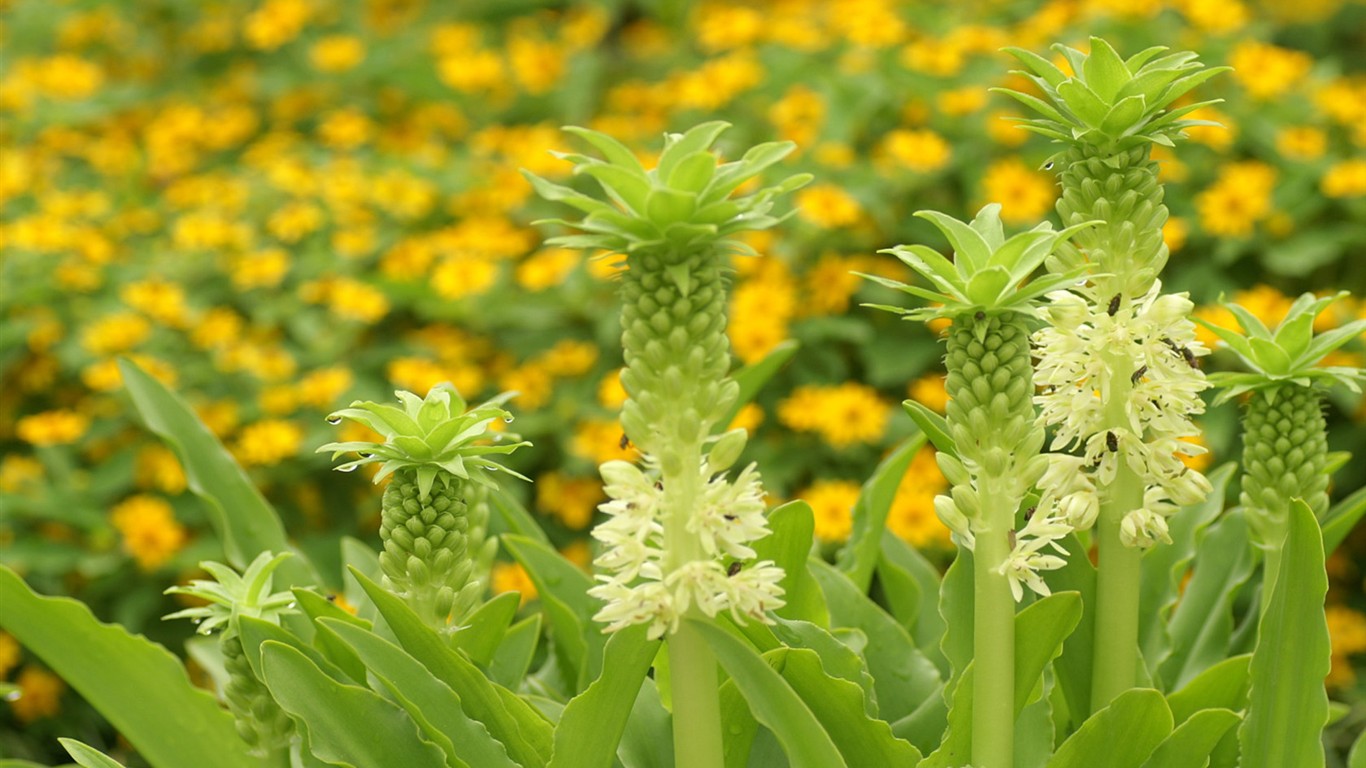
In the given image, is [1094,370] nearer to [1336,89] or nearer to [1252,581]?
[1252,581]

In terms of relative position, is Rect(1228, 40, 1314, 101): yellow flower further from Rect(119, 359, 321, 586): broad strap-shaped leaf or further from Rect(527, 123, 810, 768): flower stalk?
Rect(527, 123, 810, 768): flower stalk

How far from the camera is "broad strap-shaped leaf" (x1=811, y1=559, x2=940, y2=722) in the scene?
1.40m

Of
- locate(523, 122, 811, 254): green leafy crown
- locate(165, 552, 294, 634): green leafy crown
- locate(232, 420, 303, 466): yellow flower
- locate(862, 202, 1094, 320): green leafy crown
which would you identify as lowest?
locate(232, 420, 303, 466): yellow flower

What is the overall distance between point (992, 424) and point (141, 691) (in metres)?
0.88

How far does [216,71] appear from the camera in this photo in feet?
14.2

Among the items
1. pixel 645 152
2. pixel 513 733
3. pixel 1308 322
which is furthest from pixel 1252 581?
pixel 645 152

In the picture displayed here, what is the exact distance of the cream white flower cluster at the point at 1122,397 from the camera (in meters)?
1.12

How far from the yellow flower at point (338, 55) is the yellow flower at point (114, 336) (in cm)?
120

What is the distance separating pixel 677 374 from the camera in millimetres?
979

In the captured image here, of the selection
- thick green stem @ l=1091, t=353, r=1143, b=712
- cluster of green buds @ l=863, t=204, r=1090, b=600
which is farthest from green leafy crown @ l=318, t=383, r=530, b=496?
thick green stem @ l=1091, t=353, r=1143, b=712

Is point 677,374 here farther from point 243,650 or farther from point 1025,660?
point 243,650

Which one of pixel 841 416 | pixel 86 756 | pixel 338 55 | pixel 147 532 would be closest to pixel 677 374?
pixel 86 756

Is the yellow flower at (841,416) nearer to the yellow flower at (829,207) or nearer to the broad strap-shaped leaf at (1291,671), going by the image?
the yellow flower at (829,207)

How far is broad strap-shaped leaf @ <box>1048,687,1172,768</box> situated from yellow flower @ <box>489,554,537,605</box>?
1471 mm
